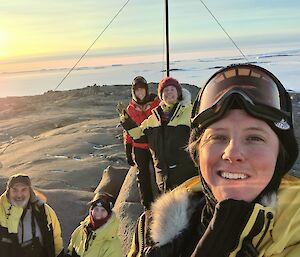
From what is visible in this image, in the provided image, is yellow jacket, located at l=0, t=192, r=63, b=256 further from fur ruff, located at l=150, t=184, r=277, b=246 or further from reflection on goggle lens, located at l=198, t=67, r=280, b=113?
reflection on goggle lens, located at l=198, t=67, r=280, b=113

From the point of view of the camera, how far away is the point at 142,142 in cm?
541

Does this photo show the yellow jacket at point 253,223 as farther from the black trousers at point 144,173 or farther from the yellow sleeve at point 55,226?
the black trousers at point 144,173

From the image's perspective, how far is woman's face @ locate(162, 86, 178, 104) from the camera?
5039mm

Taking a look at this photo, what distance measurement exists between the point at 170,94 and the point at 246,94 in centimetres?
353

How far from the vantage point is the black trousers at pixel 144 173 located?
5520 mm

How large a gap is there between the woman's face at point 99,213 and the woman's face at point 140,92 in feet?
5.62

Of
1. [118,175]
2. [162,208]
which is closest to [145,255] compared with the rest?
[162,208]

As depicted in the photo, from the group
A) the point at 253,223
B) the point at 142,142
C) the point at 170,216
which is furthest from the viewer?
the point at 142,142

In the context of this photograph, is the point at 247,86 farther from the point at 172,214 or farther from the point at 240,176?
the point at 172,214

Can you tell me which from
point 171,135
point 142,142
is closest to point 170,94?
point 171,135

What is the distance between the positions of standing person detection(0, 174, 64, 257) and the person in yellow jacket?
27 cm

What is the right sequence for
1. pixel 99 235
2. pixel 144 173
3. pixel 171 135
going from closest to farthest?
pixel 99 235 < pixel 171 135 < pixel 144 173

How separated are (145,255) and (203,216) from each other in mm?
241

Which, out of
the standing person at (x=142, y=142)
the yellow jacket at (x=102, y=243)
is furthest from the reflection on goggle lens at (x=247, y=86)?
the standing person at (x=142, y=142)
